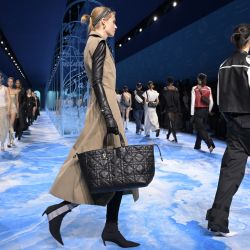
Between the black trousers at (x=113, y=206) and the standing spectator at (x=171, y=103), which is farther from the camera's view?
the standing spectator at (x=171, y=103)

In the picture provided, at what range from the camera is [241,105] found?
9.86ft

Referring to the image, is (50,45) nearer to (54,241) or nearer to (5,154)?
(5,154)

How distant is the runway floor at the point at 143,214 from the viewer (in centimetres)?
293

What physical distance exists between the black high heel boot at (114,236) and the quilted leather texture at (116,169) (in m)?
0.49

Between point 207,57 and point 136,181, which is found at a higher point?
point 207,57

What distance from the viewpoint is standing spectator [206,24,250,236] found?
3002 mm

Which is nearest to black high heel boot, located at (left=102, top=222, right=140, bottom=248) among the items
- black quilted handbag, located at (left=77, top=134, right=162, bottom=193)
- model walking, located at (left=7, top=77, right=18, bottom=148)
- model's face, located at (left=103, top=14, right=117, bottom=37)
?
black quilted handbag, located at (left=77, top=134, right=162, bottom=193)

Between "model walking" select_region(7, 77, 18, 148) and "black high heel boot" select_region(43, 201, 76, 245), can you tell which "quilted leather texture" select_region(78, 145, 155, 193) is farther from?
"model walking" select_region(7, 77, 18, 148)

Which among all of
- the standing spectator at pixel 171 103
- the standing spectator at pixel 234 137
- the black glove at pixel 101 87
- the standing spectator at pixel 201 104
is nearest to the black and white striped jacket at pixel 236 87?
the standing spectator at pixel 234 137

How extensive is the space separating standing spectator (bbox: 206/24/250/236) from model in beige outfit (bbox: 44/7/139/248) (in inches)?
26.0

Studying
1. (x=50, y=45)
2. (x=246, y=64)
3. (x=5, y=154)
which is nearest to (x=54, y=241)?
(x=246, y=64)

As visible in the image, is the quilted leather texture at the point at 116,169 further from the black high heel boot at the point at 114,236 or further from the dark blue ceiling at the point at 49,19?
the dark blue ceiling at the point at 49,19

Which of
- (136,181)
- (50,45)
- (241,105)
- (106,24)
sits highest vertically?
(50,45)

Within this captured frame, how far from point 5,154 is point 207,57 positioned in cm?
685
